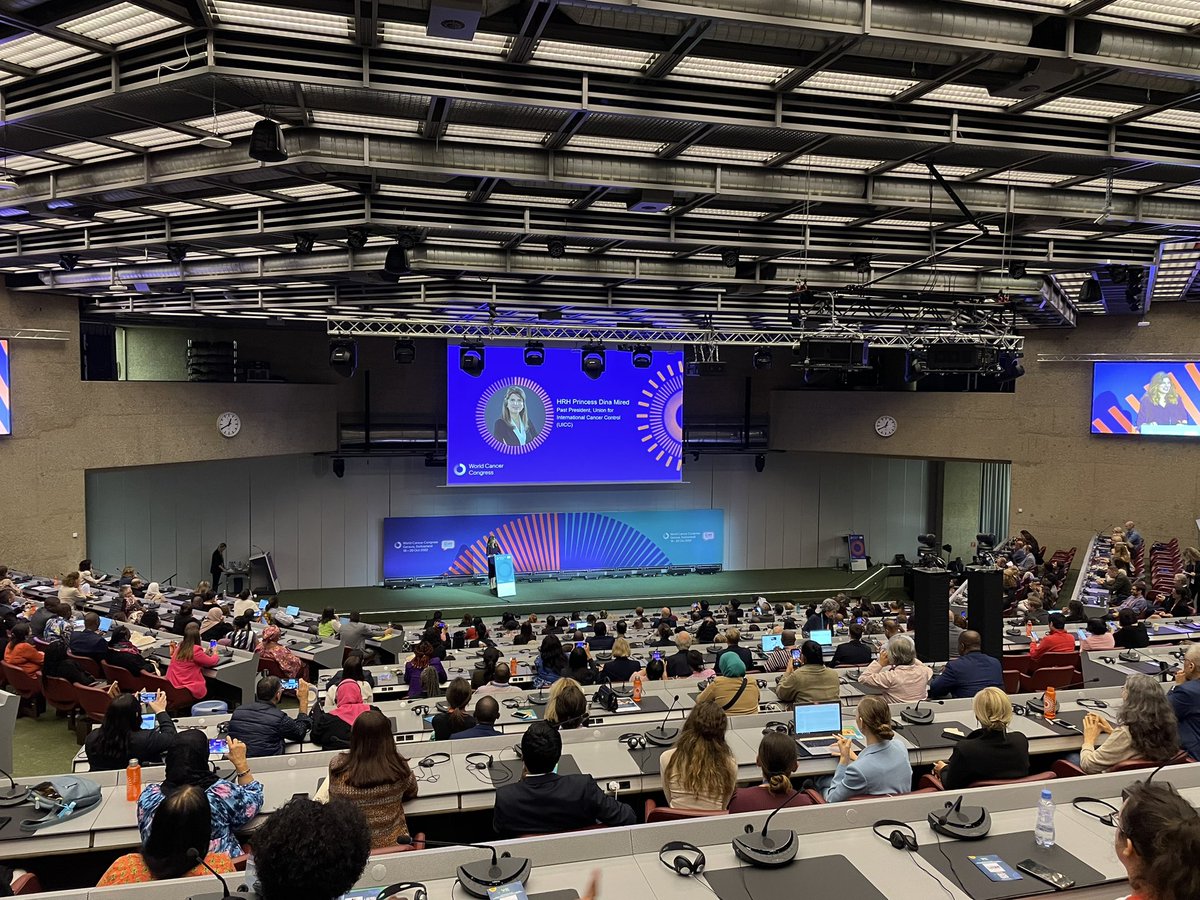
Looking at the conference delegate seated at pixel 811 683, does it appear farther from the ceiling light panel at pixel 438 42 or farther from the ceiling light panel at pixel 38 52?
the ceiling light panel at pixel 38 52

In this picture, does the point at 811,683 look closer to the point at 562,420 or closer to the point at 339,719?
the point at 339,719

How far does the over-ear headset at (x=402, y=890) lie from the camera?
301cm

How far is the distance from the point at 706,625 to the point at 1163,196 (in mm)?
7158

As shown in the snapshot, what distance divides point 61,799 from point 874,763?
166 inches

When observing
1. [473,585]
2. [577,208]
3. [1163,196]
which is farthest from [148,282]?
[1163,196]

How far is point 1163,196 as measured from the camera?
8.58 meters

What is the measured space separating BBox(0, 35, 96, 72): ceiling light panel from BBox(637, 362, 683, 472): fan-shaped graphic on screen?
49.0 feet

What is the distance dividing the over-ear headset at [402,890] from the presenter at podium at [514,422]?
1558 cm

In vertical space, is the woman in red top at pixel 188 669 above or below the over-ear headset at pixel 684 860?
below

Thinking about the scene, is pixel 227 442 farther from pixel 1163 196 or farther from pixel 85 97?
pixel 1163 196

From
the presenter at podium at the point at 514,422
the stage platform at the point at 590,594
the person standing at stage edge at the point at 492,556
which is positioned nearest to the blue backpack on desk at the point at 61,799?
the stage platform at the point at 590,594

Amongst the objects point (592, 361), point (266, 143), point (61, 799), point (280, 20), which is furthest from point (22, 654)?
point (592, 361)

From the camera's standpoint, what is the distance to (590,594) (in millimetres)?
20312

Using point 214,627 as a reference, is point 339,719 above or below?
above
